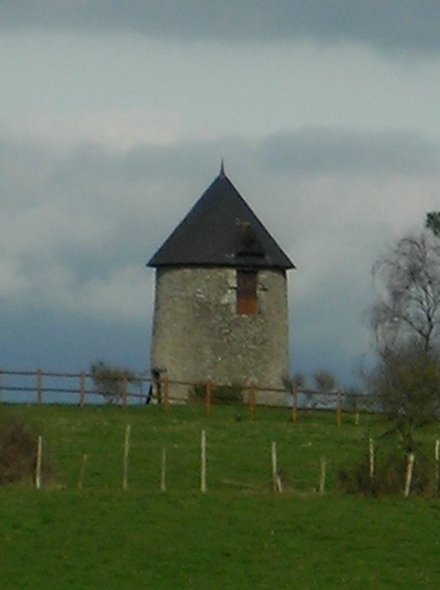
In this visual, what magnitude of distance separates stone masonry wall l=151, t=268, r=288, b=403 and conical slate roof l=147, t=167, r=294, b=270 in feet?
1.26

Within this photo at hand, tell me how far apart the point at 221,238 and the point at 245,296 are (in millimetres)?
2168

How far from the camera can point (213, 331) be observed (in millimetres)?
73188

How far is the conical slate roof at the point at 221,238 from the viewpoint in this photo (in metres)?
73.3

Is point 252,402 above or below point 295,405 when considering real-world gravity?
above

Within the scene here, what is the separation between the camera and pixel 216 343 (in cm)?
7319

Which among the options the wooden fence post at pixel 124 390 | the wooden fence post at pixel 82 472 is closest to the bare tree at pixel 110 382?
the wooden fence post at pixel 124 390

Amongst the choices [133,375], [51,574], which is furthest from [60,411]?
[51,574]

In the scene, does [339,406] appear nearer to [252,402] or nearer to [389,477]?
[252,402]

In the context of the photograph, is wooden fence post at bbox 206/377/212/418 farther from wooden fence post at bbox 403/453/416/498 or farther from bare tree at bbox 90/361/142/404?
wooden fence post at bbox 403/453/416/498

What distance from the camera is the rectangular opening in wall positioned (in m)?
73.4

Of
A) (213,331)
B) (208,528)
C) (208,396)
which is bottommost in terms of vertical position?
(208,528)

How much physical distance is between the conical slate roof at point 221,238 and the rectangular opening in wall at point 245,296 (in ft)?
1.33

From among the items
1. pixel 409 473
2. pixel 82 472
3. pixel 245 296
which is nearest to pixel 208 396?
pixel 245 296

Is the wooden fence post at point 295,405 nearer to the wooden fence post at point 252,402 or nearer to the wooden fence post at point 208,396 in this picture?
the wooden fence post at point 252,402
